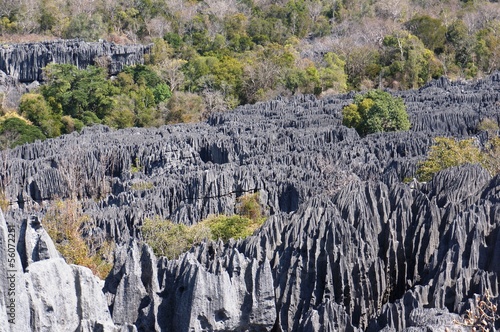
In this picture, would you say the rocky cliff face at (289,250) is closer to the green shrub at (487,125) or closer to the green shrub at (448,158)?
the green shrub at (448,158)

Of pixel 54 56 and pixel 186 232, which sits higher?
pixel 54 56

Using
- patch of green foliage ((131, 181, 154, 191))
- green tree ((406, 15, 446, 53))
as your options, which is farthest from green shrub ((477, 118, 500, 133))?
green tree ((406, 15, 446, 53))

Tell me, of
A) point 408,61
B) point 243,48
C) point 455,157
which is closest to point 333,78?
point 408,61

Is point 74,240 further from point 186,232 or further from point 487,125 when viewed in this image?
point 487,125

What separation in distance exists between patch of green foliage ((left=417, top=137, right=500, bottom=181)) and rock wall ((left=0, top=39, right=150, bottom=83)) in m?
40.4

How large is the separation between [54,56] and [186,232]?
43.5 m

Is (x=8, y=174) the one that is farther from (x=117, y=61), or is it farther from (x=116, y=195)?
(x=117, y=61)

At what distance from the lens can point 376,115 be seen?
49.6 metres

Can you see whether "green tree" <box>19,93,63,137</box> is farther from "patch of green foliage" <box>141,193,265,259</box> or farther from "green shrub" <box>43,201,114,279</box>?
"patch of green foliage" <box>141,193,265,259</box>

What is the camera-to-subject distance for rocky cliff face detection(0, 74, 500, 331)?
20172 mm

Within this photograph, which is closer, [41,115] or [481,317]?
[481,317]

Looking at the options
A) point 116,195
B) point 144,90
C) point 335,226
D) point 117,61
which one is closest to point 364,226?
point 335,226

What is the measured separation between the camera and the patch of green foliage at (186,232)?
29.2 m

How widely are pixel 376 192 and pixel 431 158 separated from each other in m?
8.81
